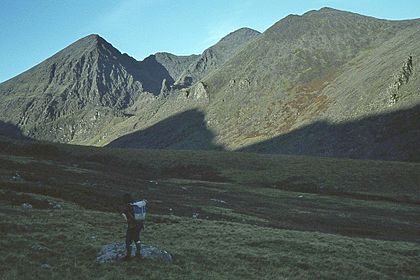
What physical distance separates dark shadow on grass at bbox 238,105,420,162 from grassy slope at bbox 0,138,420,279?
33340 millimetres

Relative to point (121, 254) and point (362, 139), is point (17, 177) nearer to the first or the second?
point (121, 254)

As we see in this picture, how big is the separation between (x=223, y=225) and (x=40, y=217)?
46.8 ft

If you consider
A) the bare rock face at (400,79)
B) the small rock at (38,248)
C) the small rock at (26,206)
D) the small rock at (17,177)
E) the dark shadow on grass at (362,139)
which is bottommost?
the dark shadow on grass at (362,139)

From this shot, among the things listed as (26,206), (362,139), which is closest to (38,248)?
(26,206)

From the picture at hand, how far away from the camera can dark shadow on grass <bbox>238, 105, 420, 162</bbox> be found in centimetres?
11988

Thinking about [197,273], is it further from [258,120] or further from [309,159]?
[258,120]

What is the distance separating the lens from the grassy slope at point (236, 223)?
865 inches

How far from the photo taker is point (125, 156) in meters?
104

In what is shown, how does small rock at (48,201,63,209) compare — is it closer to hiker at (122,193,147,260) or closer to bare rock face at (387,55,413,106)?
hiker at (122,193,147,260)

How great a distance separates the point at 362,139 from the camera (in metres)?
134

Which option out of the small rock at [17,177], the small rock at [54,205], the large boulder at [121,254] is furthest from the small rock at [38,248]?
the small rock at [17,177]

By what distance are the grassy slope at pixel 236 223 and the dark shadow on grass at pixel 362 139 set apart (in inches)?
1313

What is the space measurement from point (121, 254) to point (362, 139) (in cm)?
12444

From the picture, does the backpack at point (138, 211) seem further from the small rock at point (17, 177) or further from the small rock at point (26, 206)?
the small rock at point (17, 177)
